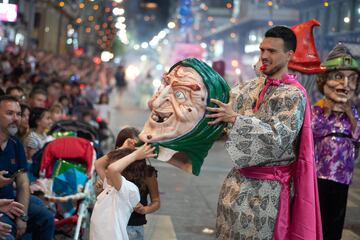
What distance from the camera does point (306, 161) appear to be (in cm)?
399

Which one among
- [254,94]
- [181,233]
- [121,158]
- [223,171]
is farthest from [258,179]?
[223,171]

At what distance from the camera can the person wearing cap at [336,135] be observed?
19.3 feet

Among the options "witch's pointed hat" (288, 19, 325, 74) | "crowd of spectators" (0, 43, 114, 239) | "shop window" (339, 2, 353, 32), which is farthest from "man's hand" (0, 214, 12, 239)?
"shop window" (339, 2, 353, 32)

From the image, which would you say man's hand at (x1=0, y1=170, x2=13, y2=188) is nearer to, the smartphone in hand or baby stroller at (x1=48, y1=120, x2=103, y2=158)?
the smartphone in hand

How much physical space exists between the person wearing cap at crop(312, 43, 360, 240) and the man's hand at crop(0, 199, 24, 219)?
9.15ft

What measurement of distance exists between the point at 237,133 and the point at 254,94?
532mm

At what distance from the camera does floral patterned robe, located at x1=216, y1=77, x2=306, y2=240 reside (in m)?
3.79

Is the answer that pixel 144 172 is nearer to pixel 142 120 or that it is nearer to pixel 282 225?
pixel 282 225

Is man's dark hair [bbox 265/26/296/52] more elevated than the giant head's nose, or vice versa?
man's dark hair [bbox 265/26/296/52]

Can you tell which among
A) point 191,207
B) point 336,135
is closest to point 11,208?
point 336,135

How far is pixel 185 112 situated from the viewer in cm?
378

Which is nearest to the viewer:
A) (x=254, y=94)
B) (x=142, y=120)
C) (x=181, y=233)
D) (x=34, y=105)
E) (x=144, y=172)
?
(x=254, y=94)

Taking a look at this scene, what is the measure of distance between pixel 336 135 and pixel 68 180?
2825 mm

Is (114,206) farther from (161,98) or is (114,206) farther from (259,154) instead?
(259,154)
